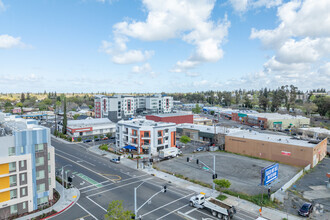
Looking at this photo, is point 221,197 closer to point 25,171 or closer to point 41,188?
point 41,188

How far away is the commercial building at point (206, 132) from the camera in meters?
75.6

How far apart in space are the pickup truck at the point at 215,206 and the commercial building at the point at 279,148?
34290mm

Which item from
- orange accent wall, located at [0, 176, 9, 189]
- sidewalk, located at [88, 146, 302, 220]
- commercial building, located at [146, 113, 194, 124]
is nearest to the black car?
sidewalk, located at [88, 146, 302, 220]

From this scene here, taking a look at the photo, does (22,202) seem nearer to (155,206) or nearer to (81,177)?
(81,177)

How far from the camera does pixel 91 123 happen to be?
103 metres

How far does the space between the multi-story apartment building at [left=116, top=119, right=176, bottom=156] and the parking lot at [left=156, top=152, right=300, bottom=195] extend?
894 centimetres

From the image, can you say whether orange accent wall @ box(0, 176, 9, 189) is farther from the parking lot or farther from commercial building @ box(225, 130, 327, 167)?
commercial building @ box(225, 130, 327, 167)

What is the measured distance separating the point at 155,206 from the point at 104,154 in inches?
1423

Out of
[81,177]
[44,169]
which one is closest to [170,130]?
[81,177]

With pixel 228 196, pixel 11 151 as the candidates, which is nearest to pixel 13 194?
pixel 11 151

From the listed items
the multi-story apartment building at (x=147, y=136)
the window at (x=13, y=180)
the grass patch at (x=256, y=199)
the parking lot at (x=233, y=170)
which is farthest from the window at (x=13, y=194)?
the multi-story apartment building at (x=147, y=136)

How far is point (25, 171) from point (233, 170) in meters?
43.3

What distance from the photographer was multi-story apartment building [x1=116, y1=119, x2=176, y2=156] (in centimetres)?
6638

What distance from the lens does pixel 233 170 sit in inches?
2028
